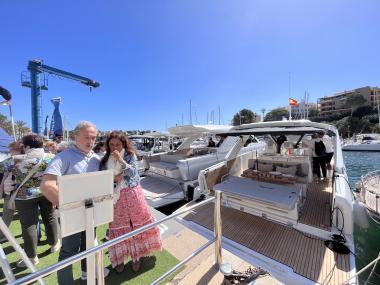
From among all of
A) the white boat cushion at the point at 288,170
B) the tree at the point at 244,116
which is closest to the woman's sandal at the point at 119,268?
the white boat cushion at the point at 288,170

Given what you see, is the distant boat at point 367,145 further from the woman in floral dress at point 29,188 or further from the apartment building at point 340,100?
the woman in floral dress at point 29,188

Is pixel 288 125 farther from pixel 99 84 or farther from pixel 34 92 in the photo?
pixel 99 84

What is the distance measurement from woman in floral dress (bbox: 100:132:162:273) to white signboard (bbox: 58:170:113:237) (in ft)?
3.50

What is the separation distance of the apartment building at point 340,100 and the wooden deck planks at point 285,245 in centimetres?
7578

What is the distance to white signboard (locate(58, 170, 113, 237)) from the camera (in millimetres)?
1300

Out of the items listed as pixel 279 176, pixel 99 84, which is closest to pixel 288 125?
A: pixel 279 176

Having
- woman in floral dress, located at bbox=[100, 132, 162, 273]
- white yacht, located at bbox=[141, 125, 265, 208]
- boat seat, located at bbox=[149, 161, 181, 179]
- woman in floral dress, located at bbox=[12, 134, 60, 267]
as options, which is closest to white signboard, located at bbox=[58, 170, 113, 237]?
woman in floral dress, located at bbox=[100, 132, 162, 273]

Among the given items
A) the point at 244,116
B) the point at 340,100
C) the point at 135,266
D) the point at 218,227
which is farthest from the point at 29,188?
the point at 340,100

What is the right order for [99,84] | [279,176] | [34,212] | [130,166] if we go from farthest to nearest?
[99,84], [279,176], [34,212], [130,166]

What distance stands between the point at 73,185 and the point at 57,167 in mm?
627

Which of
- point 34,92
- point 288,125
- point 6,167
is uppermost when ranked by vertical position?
point 34,92

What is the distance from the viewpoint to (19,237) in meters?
3.76

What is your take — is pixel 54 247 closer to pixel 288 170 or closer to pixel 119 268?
pixel 119 268

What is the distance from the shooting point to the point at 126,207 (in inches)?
107
